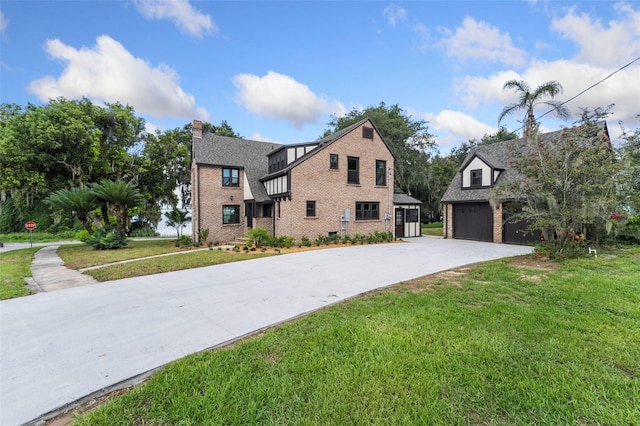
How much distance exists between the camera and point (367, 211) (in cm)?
1850

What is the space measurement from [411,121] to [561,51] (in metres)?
18.0

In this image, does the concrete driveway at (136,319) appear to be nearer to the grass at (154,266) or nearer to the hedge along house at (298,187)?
the grass at (154,266)

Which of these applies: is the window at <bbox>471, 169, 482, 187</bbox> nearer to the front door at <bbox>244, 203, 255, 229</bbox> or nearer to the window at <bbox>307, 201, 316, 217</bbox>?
the window at <bbox>307, 201, 316, 217</bbox>

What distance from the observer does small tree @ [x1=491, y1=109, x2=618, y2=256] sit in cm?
855

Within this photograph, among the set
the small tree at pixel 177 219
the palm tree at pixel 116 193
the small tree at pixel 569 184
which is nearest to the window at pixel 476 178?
the small tree at pixel 569 184

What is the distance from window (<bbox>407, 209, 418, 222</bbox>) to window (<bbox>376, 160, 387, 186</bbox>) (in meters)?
3.43

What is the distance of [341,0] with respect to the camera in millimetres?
11383

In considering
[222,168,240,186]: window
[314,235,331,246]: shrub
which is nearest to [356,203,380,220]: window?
[314,235,331,246]: shrub

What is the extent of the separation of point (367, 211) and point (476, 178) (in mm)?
7311

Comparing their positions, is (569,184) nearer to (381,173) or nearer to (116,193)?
(381,173)

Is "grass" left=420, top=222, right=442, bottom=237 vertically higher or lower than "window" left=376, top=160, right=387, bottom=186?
lower

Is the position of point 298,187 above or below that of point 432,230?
above

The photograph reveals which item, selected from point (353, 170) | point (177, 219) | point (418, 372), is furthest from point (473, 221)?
point (177, 219)

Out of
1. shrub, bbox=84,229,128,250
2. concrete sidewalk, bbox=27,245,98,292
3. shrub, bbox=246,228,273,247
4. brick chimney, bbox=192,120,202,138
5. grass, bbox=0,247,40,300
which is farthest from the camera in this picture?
brick chimney, bbox=192,120,202,138
